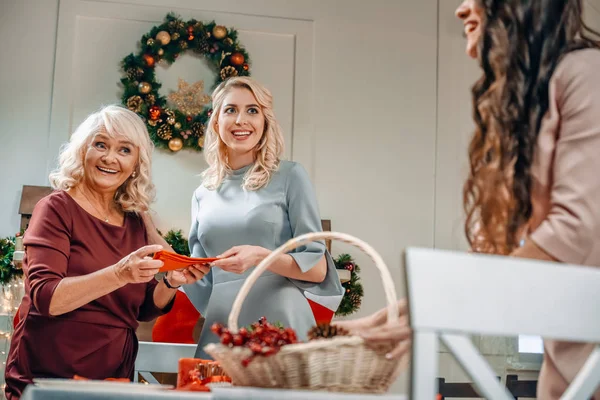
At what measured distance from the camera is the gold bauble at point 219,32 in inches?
186

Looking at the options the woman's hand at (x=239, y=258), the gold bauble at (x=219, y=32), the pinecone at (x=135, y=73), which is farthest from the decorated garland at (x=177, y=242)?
the woman's hand at (x=239, y=258)

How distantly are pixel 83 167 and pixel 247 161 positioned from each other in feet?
1.75

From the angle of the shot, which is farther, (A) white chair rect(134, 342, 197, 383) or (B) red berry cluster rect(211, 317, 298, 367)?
(A) white chair rect(134, 342, 197, 383)

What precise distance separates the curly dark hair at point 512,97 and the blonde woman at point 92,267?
100 cm

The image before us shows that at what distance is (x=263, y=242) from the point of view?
7.79 feet

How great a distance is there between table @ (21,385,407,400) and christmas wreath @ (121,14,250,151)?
3484mm

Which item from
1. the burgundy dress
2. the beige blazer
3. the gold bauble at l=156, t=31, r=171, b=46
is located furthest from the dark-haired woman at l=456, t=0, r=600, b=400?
the gold bauble at l=156, t=31, r=171, b=46

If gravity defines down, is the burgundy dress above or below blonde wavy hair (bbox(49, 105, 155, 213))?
below

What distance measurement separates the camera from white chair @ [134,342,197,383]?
2404 millimetres

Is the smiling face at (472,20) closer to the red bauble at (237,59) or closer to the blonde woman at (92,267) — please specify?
the blonde woman at (92,267)

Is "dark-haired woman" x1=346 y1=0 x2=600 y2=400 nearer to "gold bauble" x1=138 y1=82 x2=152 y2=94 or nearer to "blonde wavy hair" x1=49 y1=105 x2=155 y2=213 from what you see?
"blonde wavy hair" x1=49 y1=105 x2=155 y2=213

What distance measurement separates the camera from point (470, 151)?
1.30 metres

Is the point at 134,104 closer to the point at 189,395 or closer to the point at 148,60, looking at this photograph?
the point at 148,60

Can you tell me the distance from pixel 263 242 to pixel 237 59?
258cm
